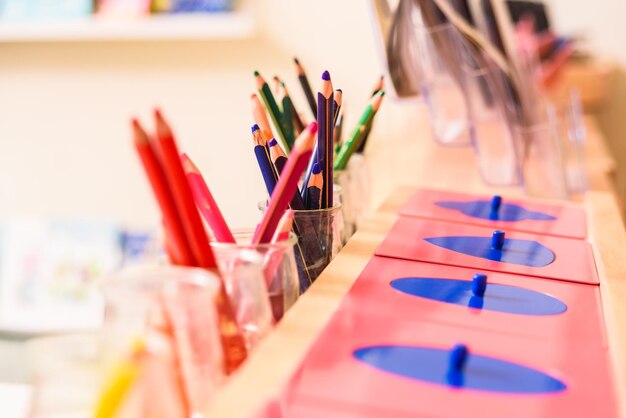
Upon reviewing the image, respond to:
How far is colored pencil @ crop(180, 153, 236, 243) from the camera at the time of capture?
532 mm

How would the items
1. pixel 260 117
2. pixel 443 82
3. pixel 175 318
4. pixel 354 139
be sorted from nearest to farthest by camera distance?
pixel 175 318 < pixel 260 117 < pixel 354 139 < pixel 443 82

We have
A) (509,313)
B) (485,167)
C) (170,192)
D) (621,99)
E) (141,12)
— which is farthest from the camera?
(621,99)

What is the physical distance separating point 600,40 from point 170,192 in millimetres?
2175

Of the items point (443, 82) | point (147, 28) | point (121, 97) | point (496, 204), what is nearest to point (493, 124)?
point (443, 82)

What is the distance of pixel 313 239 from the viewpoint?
61 cm

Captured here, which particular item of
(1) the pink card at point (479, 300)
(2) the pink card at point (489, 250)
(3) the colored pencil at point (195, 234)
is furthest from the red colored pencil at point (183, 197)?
(2) the pink card at point (489, 250)

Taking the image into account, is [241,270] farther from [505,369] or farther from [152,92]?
[152,92]

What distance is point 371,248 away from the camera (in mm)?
667

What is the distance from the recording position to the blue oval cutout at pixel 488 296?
55cm

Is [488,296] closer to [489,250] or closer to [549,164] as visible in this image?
[489,250]

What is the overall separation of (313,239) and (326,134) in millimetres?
78

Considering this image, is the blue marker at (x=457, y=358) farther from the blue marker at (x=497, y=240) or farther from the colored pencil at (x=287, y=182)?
the blue marker at (x=497, y=240)

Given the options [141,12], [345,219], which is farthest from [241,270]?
[141,12]

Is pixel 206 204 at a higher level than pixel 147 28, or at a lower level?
lower
